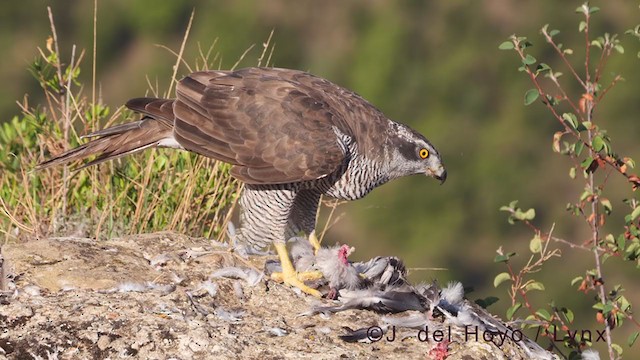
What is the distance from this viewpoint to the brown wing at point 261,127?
578 cm

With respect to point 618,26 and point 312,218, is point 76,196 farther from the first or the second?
point 618,26

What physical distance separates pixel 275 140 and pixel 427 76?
27.3 meters

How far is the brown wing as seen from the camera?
5.78 m

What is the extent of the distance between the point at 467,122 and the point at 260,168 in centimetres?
2684

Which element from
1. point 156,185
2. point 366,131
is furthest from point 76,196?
point 366,131

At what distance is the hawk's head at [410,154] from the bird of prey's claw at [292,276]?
0.94 meters

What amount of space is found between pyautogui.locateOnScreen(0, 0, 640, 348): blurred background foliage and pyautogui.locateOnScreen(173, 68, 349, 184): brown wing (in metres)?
18.5

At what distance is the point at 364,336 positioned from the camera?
4762 mm

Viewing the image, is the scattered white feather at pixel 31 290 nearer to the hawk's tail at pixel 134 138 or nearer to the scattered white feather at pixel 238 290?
the scattered white feather at pixel 238 290

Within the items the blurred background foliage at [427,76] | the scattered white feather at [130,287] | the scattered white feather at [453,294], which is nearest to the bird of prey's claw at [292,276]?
the scattered white feather at [453,294]

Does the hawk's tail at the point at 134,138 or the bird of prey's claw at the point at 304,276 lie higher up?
the hawk's tail at the point at 134,138

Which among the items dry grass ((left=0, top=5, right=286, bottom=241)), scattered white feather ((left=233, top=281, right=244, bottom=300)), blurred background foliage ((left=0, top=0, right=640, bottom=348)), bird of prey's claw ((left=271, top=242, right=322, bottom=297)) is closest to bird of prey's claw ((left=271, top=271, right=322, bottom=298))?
bird of prey's claw ((left=271, top=242, right=322, bottom=297))

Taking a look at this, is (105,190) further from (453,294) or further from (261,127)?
(453,294)

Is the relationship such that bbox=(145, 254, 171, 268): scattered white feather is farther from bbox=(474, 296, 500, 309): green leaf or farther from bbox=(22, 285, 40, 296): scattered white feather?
bbox=(474, 296, 500, 309): green leaf
